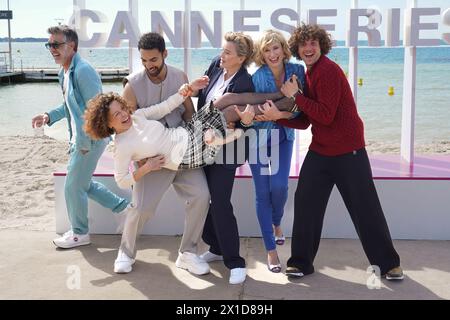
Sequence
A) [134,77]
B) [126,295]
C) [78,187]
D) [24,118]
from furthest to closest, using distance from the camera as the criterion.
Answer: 1. [24,118]
2. [78,187]
3. [134,77]
4. [126,295]

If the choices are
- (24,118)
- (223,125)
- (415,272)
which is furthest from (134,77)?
(24,118)

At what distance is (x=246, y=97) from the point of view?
3686 mm

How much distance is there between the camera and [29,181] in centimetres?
727

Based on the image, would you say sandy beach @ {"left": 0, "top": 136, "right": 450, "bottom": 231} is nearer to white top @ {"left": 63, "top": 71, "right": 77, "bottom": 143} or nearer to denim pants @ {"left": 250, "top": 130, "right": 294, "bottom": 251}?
white top @ {"left": 63, "top": 71, "right": 77, "bottom": 143}

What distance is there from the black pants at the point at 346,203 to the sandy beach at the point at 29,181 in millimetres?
2275

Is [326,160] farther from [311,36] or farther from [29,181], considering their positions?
[29,181]

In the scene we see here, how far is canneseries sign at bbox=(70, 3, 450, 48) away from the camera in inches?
186

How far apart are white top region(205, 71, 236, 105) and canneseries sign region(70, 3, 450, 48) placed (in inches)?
41.1

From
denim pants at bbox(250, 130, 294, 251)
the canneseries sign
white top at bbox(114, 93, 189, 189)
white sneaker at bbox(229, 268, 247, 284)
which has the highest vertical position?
the canneseries sign

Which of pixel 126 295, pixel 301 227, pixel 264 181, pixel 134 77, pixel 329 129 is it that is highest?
pixel 134 77

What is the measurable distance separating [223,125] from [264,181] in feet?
1.57

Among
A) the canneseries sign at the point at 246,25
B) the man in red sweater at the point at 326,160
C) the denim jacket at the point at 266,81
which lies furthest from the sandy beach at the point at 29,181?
the man in red sweater at the point at 326,160

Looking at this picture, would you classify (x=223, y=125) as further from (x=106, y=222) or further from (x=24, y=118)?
(x=24, y=118)

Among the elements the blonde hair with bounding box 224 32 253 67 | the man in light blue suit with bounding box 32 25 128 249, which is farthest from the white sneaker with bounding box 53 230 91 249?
the blonde hair with bounding box 224 32 253 67
